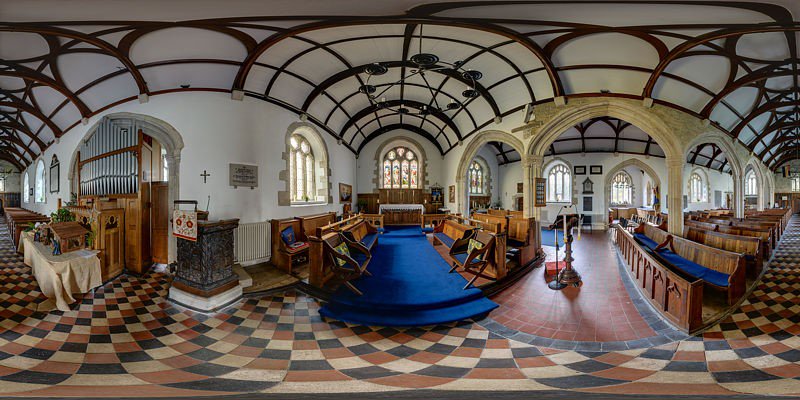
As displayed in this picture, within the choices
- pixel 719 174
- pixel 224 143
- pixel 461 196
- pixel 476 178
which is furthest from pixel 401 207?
pixel 719 174

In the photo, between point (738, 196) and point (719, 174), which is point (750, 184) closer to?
point (719, 174)

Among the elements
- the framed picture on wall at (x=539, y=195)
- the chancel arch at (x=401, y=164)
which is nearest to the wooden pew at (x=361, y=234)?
the framed picture on wall at (x=539, y=195)

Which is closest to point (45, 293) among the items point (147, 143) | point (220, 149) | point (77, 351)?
point (77, 351)

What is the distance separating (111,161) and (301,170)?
11.9 ft

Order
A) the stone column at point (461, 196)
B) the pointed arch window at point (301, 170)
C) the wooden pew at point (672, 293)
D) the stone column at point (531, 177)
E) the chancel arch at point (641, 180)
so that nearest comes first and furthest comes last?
the wooden pew at point (672, 293)
the stone column at point (531, 177)
the pointed arch window at point (301, 170)
the stone column at point (461, 196)
the chancel arch at point (641, 180)

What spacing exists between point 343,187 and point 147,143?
566 centimetres

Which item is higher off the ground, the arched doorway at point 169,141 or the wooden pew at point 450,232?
the arched doorway at point 169,141

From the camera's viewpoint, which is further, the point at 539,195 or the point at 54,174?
the point at 54,174

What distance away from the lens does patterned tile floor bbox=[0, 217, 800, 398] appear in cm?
214

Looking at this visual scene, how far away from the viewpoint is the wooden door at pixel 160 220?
530 cm

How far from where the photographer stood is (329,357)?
2.61m

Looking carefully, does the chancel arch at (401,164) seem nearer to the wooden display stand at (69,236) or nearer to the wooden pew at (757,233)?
the wooden pew at (757,233)

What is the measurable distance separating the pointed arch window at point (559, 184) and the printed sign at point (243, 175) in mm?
12639

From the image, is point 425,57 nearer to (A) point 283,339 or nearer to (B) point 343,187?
(A) point 283,339
